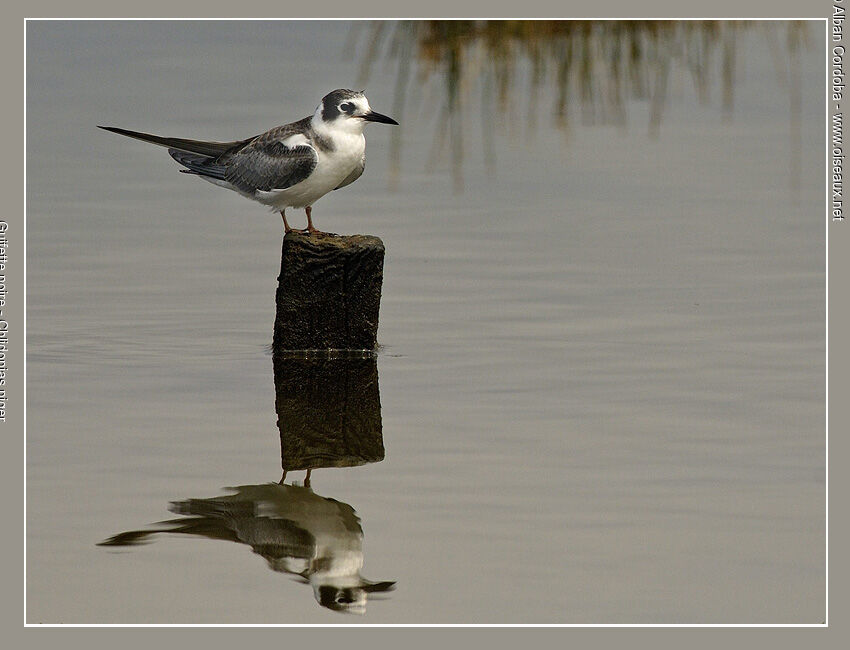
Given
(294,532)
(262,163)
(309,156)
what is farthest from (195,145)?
(294,532)

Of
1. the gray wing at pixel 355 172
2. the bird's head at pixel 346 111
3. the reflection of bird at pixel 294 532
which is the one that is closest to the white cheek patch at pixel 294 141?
the bird's head at pixel 346 111

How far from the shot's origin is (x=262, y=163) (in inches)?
367

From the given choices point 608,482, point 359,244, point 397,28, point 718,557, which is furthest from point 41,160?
point 718,557

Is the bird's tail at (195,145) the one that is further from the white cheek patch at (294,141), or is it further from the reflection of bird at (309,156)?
the white cheek patch at (294,141)

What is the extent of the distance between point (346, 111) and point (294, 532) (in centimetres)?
316

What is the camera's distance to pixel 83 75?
14328mm

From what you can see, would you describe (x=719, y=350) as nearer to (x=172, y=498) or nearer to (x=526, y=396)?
(x=526, y=396)

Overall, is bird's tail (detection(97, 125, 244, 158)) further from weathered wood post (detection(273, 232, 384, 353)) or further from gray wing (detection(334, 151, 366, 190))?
weathered wood post (detection(273, 232, 384, 353))

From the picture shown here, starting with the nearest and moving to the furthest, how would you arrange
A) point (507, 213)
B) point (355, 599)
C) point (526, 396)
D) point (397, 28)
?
point (355, 599) → point (526, 396) → point (507, 213) → point (397, 28)

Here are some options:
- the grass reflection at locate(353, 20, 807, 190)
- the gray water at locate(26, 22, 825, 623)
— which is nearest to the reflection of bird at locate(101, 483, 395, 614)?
the gray water at locate(26, 22, 825, 623)

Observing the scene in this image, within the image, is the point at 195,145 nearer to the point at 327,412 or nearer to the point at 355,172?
the point at 355,172

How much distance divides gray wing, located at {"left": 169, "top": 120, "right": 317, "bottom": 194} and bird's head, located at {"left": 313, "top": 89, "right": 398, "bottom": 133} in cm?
22

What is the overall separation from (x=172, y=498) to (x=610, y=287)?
395cm

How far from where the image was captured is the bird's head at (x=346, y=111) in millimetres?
9008
